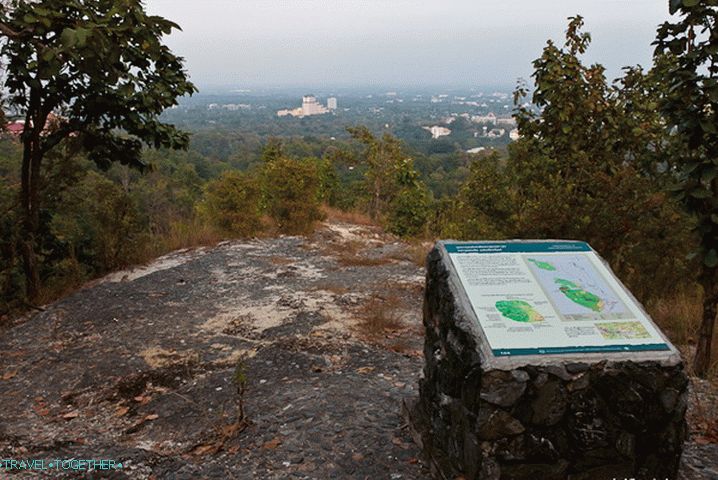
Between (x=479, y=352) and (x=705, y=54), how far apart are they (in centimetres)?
259

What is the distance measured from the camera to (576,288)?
111 inches

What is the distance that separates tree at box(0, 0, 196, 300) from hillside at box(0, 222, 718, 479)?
1644mm

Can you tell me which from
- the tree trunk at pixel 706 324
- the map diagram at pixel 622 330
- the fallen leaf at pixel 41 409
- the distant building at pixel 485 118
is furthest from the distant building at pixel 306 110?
the map diagram at pixel 622 330

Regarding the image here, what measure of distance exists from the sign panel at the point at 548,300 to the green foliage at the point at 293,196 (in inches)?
311

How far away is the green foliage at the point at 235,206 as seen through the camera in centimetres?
1023

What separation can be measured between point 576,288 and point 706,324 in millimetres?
1798

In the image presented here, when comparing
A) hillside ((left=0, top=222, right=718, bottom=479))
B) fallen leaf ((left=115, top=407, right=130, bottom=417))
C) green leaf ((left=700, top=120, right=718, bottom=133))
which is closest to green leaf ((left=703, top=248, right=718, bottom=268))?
green leaf ((left=700, top=120, right=718, bottom=133))

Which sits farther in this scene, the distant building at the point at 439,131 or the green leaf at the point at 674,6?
the distant building at the point at 439,131

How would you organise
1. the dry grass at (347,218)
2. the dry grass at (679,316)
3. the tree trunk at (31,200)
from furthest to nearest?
1. the dry grass at (347,218)
2. the tree trunk at (31,200)
3. the dry grass at (679,316)

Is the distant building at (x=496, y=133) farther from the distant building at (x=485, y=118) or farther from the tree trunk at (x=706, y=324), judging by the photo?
the tree trunk at (x=706, y=324)

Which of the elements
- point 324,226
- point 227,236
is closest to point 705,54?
point 227,236

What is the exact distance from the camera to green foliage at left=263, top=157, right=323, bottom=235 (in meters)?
10.8

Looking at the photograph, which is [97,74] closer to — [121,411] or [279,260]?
[121,411]

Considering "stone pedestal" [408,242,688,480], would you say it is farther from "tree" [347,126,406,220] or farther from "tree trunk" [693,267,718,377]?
"tree" [347,126,406,220]
